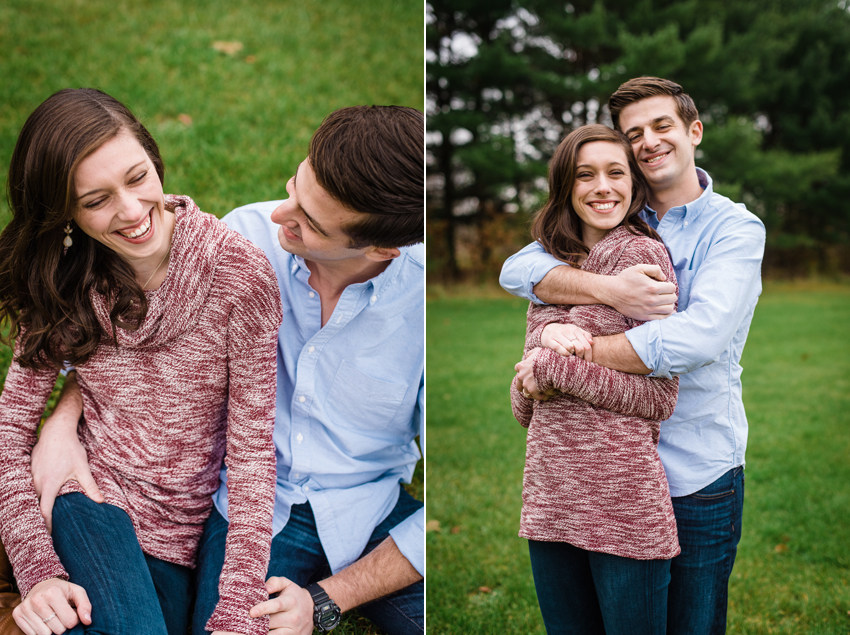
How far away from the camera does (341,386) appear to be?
6.82ft

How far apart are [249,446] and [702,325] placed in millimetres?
1120

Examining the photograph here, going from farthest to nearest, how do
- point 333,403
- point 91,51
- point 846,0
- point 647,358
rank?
point 846,0
point 91,51
point 333,403
point 647,358

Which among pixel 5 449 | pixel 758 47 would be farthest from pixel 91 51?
pixel 758 47

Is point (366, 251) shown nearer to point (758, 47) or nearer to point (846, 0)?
point (758, 47)

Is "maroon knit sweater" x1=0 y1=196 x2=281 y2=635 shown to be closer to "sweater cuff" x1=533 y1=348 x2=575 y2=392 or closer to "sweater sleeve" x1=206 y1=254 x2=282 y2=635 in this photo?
"sweater sleeve" x1=206 y1=254 x2=282 y2=635

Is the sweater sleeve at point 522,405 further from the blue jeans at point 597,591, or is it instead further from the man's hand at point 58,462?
the man's hand at point 58,462

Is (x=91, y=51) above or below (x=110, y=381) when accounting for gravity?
above

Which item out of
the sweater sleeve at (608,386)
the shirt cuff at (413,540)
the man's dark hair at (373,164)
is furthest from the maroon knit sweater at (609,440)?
the shirt cuff at (413,540)

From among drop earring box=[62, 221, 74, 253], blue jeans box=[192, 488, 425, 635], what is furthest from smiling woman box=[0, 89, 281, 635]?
blue jeans box=[192, 488, 425, 635]

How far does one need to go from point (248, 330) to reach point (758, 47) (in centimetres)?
1281

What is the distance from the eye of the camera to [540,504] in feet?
5.27

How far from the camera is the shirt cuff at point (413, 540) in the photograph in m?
2.09

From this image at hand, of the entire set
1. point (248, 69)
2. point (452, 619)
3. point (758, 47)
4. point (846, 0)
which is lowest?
point (452, 619)

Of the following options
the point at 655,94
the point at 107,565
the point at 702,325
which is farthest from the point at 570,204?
the point at 107,565
